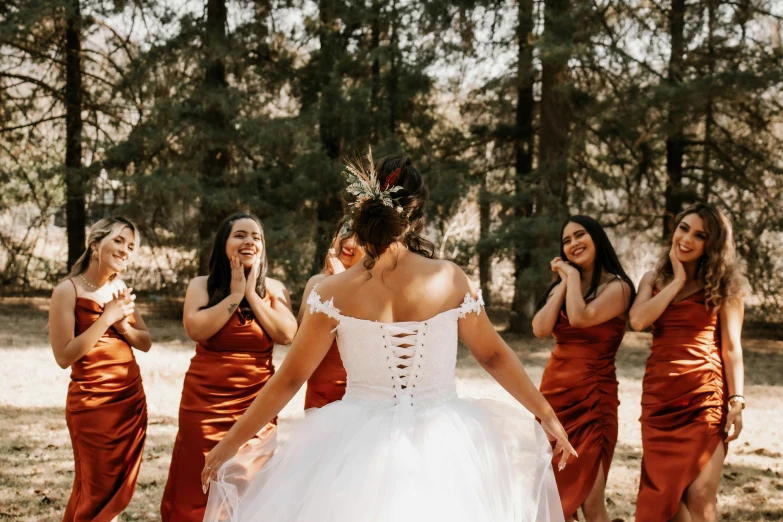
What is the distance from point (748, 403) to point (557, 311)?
6.73m

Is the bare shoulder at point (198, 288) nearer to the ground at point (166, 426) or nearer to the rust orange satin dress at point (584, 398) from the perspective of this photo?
the ground at point (166, 426)

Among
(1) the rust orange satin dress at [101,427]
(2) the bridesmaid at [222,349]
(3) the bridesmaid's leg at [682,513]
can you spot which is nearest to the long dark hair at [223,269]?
(2) the bridesmaid at [222,349]

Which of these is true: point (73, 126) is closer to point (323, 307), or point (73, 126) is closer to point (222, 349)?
point (222, 349)

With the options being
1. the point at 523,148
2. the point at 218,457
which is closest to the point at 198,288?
the point at 218,457

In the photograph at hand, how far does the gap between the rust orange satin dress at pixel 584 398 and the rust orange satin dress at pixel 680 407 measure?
235 millimetres

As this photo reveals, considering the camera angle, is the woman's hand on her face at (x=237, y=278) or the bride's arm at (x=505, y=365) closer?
the bride's arm at (x=505, y=365)

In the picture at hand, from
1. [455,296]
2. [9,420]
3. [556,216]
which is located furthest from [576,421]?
[556,216]

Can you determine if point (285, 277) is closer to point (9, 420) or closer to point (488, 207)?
point (488, 207)

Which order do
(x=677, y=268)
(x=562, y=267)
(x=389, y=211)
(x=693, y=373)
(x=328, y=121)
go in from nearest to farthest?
1. (x=389, y=211)
2. (x=693, y=373)
3. (x=677, y=268)
4. (x=562, y=267)
5. (x=328, y=121)

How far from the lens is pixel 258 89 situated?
16750mm

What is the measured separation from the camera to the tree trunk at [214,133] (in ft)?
49.8

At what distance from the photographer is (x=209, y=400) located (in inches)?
169

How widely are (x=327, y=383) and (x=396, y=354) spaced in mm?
1719

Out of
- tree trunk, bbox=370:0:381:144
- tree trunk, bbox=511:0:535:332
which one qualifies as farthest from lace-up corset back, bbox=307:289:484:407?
tree trunk, bbox=370:0:381:144
